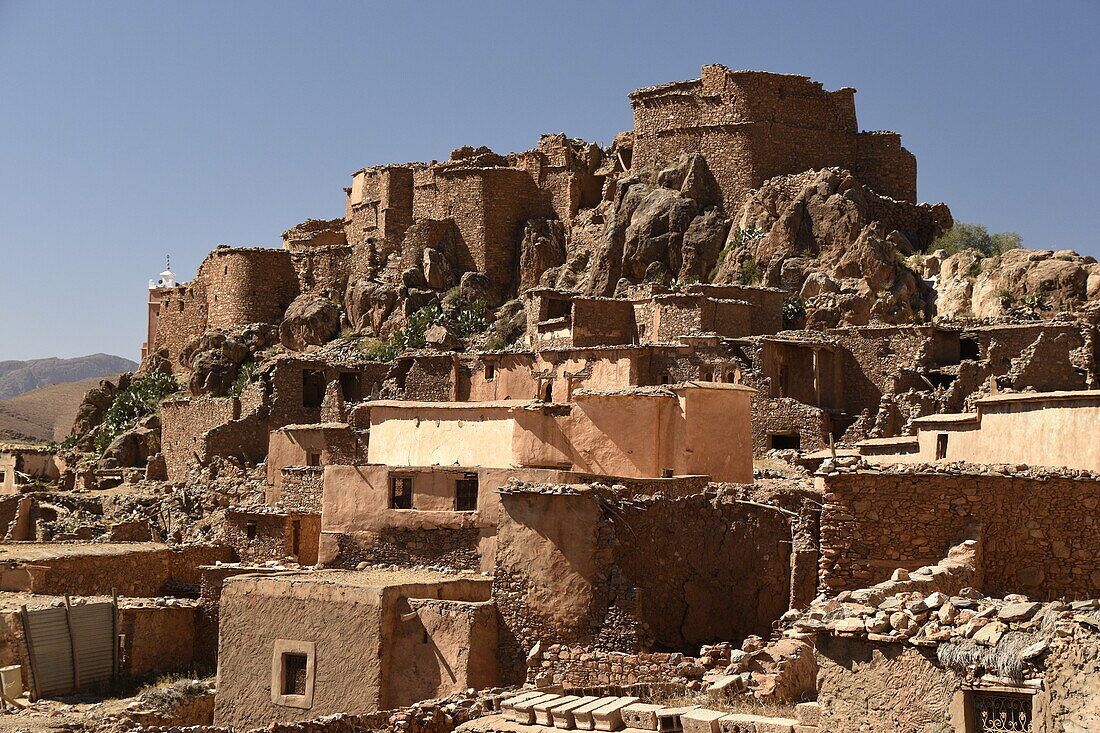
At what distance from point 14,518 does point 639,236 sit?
79.6 ft

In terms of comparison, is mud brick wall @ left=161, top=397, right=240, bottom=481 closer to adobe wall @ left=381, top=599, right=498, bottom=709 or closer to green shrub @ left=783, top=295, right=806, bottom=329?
green shrub @ left=783, top=295, right=806, bottom=329

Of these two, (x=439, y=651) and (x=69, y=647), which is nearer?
(x=439, y=651)

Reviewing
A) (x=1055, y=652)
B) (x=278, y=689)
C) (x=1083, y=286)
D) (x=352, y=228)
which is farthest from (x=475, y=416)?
(x=352, y=228)

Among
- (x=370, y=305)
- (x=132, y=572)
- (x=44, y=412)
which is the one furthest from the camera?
(x=44, y=412)

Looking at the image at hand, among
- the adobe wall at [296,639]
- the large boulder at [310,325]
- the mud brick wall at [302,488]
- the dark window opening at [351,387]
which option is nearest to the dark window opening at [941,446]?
the adobe wall at [296,639]

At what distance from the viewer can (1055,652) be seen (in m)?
7.96

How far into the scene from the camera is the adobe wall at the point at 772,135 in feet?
161

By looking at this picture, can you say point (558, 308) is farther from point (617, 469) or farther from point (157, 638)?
point (157, 638)

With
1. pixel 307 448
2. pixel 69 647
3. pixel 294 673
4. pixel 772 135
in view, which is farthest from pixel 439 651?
pixel 772 135

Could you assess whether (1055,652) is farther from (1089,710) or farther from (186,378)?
(186,378)

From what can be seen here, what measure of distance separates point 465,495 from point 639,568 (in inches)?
188

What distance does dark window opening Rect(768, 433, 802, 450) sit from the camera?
30.6 metres

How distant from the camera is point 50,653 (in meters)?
19.2

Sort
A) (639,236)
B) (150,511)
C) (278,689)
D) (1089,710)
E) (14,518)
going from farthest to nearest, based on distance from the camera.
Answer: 1. (639,236)
2. (150,511)
3. (14,518)
4. (278,689)
5. (1089,710)
